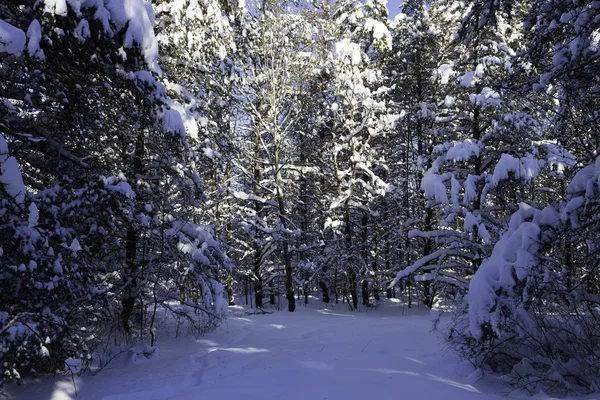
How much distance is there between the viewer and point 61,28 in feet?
14.9

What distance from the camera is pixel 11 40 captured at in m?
3.86

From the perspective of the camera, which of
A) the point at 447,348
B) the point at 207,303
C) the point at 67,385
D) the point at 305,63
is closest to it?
the point at 67,385

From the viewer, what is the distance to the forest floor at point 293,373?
402 centimetres

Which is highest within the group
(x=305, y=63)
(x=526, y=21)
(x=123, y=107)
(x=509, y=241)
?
(x=305, y=63)

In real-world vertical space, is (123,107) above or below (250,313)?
above

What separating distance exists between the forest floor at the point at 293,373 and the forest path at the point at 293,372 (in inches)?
0.4

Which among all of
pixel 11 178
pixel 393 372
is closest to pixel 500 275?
pixel 393 372

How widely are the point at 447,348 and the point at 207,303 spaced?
4542 millimetres

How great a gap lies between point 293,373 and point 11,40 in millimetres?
4830

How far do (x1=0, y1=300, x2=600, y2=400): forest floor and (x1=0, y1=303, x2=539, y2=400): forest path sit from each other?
0.01m

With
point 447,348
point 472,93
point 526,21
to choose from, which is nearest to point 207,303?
point 447,348

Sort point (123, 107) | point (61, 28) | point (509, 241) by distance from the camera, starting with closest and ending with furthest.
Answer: point (509, 241) → point (61, 28) → point (123, 107)

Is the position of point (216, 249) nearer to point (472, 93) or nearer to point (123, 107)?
point (123, 107)

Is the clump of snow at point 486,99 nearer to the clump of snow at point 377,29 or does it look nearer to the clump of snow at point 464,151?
the clump of snow at point 464,151
